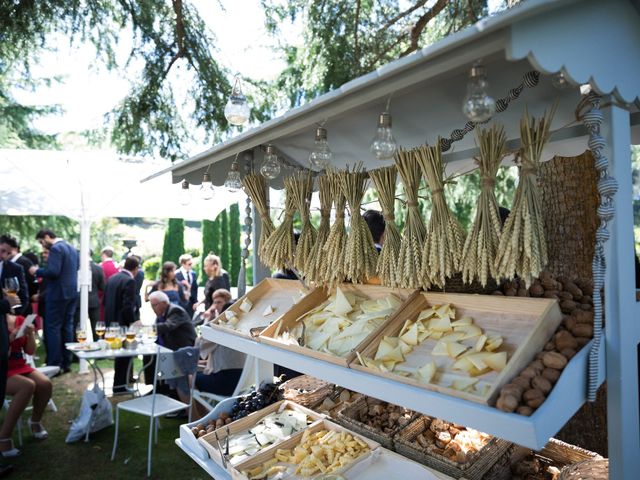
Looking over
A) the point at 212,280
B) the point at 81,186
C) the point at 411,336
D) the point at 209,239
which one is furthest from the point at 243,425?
the point at 209,239

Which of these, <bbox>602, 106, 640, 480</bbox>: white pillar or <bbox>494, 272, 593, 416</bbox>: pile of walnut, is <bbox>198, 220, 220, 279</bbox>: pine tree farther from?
<bbox>602, 106, 640, 480</bbox>: white pillar

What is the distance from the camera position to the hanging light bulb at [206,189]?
88.1 inches

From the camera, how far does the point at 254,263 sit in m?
2.47

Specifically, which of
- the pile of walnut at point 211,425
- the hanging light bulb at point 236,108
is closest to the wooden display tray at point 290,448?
the pile of walnut at point 211,425

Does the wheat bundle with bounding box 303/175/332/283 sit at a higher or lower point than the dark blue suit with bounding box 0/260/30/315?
higher

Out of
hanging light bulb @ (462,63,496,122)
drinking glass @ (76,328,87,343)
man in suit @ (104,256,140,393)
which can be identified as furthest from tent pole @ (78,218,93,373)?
hanging light bulb @ (462,63,496,122)

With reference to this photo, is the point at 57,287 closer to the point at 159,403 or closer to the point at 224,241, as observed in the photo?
the point at 159,403

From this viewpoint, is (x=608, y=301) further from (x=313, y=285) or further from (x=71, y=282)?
(x=71, y=282)

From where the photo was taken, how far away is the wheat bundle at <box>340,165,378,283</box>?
1.66 m

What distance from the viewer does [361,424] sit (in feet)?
6.04

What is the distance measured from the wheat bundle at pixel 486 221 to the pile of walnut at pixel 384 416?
2.53ft

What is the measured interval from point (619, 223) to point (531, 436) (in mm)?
584

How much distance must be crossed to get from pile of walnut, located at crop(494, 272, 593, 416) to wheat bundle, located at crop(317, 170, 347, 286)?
58 cm

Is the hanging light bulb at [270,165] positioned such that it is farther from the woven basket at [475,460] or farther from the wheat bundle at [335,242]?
the woven basket at [475,460]
